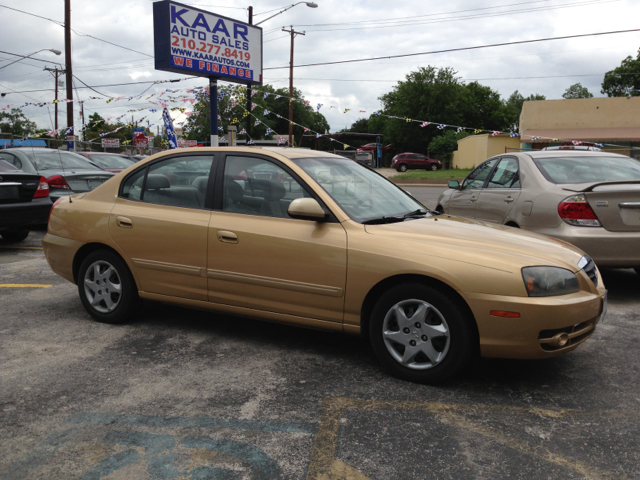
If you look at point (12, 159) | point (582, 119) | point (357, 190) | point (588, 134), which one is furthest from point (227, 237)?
point (582, 119)

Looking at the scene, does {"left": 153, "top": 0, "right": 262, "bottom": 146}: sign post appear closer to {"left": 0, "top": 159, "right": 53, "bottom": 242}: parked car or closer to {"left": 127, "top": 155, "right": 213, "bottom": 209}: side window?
{"left": 0, "top": 159, "right": 53, "bottom": 242}: parked car

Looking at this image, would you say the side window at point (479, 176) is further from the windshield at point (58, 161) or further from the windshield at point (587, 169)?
the windshield at point (58, 161)

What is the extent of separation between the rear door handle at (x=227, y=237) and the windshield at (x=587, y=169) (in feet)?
12.0

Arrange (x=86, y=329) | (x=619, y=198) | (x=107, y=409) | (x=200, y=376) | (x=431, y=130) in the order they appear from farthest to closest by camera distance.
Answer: (x=431, y=130) → (x=619, y=198) → (x=86, y=329) → (x=200, y=376) → (x=107, y=409)

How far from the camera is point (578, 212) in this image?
547 centimetres

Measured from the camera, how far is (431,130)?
62.4 metres

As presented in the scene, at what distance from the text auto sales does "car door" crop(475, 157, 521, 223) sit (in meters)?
10.4

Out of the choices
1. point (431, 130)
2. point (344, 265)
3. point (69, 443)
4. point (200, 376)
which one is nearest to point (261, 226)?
point (344, 265)

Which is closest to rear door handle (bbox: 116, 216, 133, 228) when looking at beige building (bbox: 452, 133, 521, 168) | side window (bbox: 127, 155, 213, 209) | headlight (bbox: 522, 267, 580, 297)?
side window (bbox: 127, 155, 213, 209)

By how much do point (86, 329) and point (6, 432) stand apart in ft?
5.95

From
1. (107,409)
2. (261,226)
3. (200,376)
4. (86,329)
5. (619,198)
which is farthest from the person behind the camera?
(619,198)

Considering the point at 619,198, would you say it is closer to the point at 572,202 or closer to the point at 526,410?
the point at 572,202

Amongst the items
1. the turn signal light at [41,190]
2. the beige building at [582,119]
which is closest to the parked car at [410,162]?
the beige building at [582,119]

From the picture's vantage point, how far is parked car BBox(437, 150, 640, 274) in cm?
534
